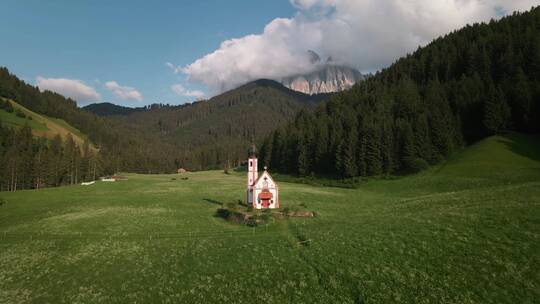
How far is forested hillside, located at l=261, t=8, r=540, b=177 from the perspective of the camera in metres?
87.2

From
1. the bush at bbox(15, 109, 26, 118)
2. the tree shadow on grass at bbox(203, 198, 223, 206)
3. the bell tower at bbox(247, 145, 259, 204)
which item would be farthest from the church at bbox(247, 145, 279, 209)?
the bush at bbox(15, 109, 26, 118)

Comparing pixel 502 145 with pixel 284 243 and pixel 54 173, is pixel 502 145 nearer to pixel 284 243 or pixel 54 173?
pixel 284 243

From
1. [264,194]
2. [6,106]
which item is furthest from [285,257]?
[6,106]

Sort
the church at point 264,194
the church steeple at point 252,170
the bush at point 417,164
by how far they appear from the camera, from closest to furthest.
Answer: the church at point 264,194, the church steeple at point 252,170, the bush at point 417,164

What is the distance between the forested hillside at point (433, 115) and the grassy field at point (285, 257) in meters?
47.1

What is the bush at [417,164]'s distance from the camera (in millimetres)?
81750

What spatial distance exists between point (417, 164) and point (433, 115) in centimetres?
2196

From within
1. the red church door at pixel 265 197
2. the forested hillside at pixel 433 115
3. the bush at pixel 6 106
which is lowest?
the red church door at pixel 265 197

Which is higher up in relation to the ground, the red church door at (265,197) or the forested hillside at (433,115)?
the forested hillside at (433,115)

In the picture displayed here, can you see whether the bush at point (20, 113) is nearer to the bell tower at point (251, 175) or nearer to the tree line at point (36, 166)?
the tree line at point (36, 166)

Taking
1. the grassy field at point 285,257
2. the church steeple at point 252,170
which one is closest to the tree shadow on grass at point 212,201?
the church steeple at point 252,170

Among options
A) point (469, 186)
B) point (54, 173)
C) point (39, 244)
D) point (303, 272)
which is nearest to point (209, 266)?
point (303, 272)

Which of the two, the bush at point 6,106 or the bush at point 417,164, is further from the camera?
the bush at point 6,106

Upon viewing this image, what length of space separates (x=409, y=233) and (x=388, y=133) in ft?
232
